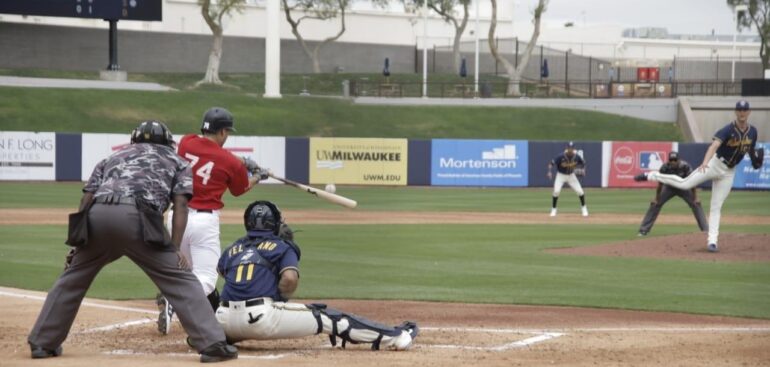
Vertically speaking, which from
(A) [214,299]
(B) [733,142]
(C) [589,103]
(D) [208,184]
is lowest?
(A) [214,299]

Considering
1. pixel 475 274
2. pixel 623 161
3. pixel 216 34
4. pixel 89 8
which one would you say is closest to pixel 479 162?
pixel 623 161

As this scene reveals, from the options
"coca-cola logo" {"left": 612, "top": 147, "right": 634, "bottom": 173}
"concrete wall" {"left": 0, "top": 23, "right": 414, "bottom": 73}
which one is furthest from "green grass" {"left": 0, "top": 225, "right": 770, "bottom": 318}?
"concrete wall" {"left": 0, "top": 23, "right": 414, "bottom": 73}

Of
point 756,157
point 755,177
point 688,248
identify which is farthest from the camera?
point 755,177

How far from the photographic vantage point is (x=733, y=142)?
16234 mm

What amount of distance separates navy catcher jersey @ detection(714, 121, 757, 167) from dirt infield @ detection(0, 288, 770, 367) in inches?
205

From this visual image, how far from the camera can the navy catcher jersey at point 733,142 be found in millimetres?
16203

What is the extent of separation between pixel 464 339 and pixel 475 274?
5.75 m

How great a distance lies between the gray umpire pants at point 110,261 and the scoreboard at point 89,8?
24386 mm

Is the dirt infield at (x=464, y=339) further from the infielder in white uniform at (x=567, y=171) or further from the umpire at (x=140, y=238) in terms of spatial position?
the infielder in white uniform at (x=567, y=171)

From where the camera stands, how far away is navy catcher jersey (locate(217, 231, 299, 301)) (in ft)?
28.6

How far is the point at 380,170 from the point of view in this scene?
41594 millimetres

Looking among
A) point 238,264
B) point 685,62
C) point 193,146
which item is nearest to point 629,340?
point 238,264

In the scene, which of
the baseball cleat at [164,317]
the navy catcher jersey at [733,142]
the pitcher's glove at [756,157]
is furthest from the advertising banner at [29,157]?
the baseball cleat at [164,317]

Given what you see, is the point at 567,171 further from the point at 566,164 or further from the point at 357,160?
the point at 357,160
